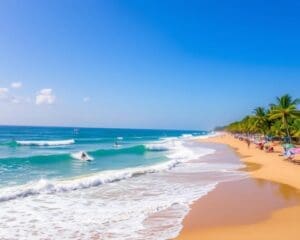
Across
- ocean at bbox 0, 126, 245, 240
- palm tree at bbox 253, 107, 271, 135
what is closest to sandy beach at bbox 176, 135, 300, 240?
ocean at bbox 0, 126, 245, 240

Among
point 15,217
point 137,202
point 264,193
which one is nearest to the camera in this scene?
point 15,217

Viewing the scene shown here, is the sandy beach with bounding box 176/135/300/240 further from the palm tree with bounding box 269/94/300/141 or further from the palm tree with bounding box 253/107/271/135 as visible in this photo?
the palm tree with bounding box 253/107/271/135

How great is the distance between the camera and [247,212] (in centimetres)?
1252

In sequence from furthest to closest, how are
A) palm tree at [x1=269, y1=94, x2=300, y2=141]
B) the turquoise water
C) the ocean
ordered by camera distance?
palm tree at [x1=269, y1=94, x2=300, y2=141] < the turquoise water < the ocean

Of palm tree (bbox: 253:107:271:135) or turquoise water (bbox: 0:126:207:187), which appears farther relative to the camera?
Result: palm tree (bbox: 253:107:271:135)

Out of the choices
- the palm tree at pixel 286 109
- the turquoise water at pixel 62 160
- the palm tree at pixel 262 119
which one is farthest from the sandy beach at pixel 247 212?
the palm tree at pixel 262 119

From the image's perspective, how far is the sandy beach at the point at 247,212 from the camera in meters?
9.95

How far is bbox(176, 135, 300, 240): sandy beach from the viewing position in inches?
392

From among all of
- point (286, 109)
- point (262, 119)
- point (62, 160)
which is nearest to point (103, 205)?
point (62, 160)

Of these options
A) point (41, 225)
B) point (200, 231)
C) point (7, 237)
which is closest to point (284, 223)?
point (200, 231)

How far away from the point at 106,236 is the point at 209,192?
7.92 m

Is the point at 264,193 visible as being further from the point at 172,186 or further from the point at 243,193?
the point at 172,186

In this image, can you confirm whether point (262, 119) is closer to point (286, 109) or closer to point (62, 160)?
point (286, 109)

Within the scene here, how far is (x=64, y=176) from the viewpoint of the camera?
23.0m
